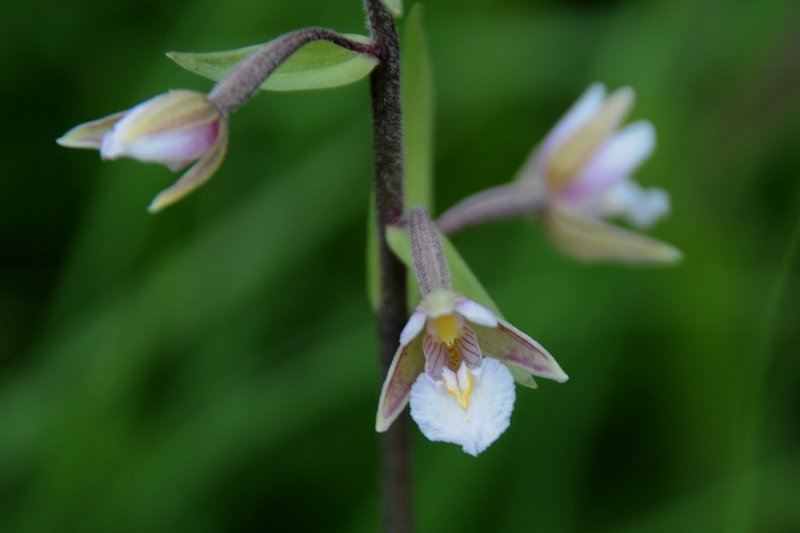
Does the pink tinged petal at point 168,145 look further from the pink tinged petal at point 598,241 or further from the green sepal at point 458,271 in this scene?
the pink tinged petal at point 598,241

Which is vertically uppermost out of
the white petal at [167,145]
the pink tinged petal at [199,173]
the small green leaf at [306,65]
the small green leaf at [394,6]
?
the small green leaf at [394,6]

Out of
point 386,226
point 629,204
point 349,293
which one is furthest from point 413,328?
point 349,293

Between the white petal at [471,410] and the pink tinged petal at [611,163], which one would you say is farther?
the pink tinged petal at [611,163]

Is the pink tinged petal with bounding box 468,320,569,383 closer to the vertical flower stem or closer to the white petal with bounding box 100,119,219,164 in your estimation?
the vertical flower stem

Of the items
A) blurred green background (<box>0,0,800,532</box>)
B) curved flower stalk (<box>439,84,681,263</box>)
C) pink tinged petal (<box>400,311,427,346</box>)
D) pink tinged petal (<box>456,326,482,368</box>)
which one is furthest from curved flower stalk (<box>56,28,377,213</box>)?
blurred green background (<box>0,0,800,532</box>)

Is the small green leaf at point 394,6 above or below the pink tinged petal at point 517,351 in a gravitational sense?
above

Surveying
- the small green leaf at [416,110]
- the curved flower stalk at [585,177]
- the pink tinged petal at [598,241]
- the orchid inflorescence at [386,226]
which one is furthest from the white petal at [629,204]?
the orchid inflorescence at [386,226]
